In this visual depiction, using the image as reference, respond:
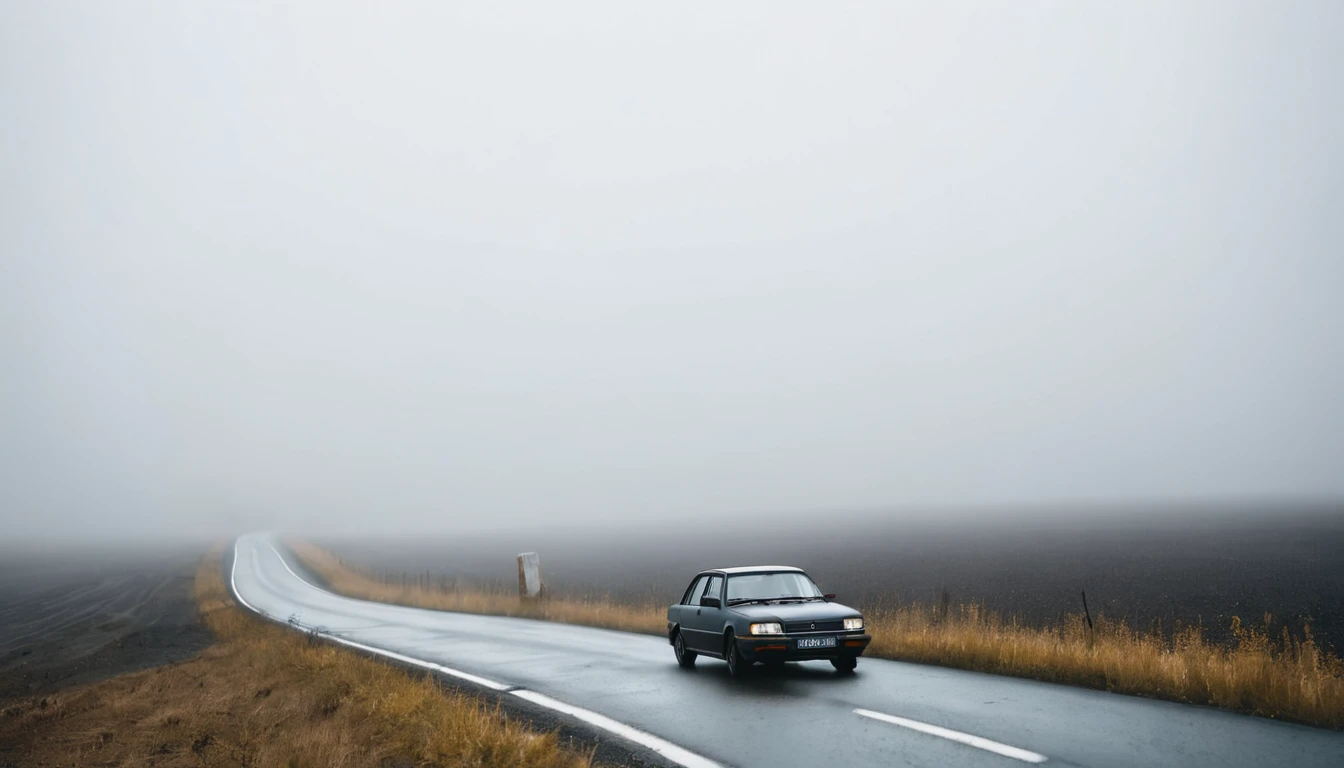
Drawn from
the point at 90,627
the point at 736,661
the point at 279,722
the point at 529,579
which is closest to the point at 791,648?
the point at 736,661

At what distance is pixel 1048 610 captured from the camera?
100ft

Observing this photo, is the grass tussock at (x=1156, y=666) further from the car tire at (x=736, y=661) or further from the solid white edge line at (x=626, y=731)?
the solid white edge line at (x=626, y=731)

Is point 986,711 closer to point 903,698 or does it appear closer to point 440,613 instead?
point 903,698

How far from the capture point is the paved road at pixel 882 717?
25.4 ft

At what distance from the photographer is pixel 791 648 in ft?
40.5

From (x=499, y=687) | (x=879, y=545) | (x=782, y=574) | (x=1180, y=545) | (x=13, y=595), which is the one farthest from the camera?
(x=879, y=545)

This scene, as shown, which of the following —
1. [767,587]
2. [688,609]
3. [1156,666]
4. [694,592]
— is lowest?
[1156,666]

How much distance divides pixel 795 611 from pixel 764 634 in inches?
26.9

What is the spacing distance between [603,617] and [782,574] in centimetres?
1066

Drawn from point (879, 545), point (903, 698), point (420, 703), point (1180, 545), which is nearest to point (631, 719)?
point (420, 703)

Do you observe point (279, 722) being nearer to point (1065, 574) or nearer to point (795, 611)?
point (795, 611)

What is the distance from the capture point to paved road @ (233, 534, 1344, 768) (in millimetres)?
7750

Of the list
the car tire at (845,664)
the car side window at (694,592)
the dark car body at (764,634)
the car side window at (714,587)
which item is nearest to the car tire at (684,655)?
the dark car body at (764,634)

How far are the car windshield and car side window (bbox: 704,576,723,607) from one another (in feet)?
0.57
